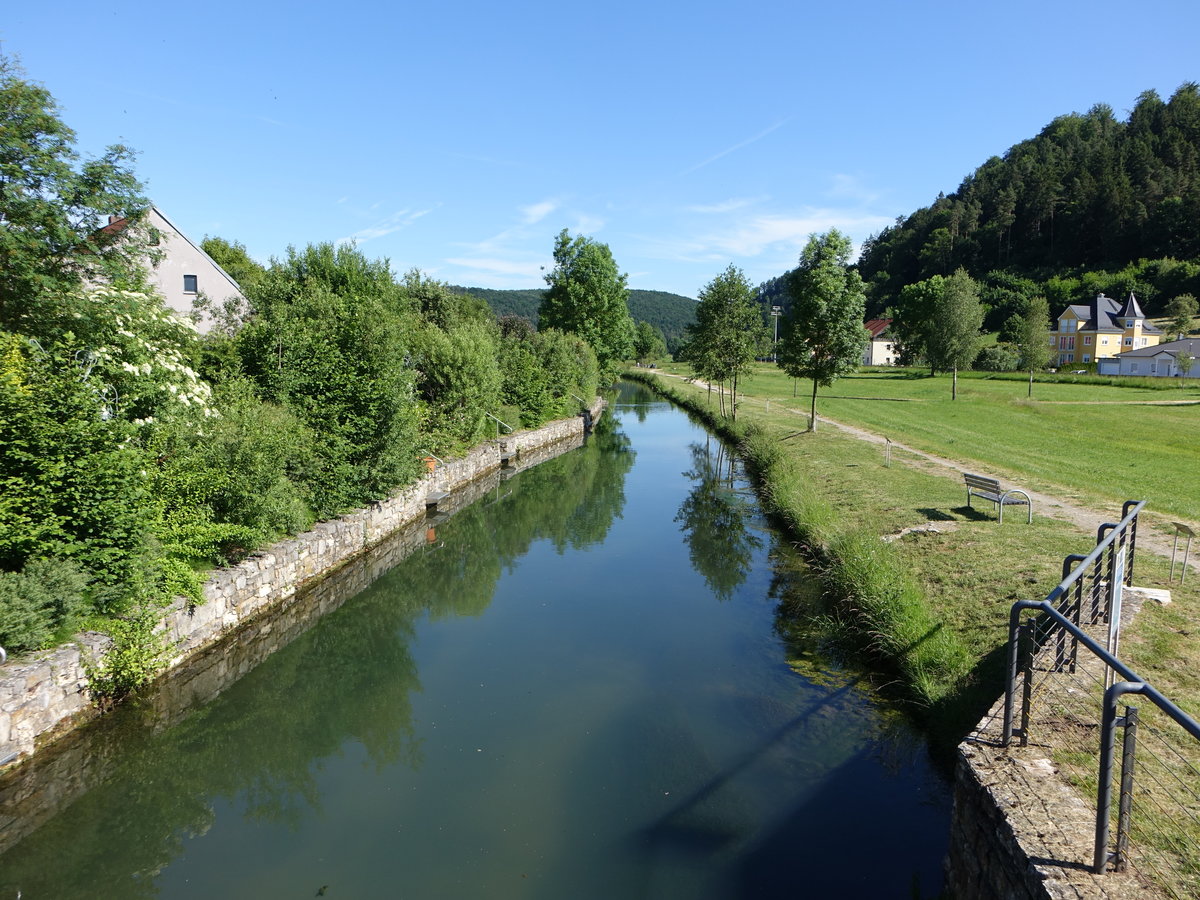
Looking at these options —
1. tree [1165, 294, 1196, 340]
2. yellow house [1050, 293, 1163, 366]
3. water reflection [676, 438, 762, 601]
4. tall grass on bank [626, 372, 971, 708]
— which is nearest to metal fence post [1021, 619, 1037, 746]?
tall grass on bank [626, 372, 971, 708]

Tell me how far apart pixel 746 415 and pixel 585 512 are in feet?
56.3

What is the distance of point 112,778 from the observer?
693cm

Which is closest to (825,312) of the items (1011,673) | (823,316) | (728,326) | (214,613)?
(823,316)

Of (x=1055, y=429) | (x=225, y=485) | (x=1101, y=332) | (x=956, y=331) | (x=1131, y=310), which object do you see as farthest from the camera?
(x=1131, y=310)

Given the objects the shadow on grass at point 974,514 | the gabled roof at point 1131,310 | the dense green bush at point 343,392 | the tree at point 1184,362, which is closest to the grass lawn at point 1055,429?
the shadow on grass at point 974,514

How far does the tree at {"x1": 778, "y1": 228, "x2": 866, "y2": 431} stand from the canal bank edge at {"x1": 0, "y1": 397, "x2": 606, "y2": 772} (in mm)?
14021

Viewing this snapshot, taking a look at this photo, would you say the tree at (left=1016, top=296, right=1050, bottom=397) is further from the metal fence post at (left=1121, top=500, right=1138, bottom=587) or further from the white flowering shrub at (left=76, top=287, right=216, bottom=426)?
the white flowering shrub at (left=76, top=287, right=216, bottom=426)

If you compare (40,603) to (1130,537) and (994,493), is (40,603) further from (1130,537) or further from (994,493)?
(994,493)

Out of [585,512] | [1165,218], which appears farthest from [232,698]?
[1165,218]

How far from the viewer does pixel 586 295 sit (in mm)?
54031

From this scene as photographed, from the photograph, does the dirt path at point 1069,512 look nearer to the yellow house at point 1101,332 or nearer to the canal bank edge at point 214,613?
the canal bank edge at point 214,613

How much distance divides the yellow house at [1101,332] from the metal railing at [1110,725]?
81930mm

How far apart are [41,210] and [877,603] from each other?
46.3 feet

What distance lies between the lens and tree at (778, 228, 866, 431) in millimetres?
24625
